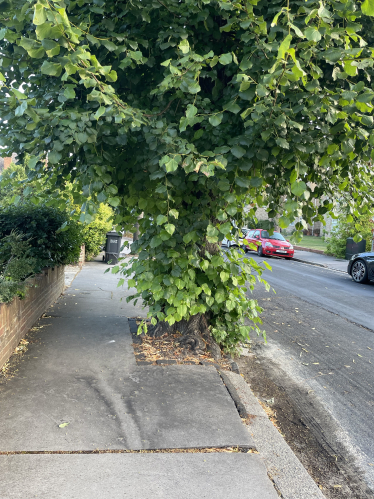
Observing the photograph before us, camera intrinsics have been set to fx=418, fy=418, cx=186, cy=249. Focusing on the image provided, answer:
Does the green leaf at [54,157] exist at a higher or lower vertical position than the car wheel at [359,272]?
higher

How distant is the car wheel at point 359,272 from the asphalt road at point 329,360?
2349mm

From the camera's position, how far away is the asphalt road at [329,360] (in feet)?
12.7

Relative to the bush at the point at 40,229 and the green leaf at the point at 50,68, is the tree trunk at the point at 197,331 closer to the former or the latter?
the bush at the point at 40,229

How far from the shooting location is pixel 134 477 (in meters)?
2.70

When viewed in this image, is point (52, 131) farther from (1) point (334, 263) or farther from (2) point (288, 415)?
(1) point (334, 263)

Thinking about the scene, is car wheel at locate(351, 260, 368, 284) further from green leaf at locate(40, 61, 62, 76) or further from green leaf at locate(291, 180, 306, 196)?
green leaf at locate(40, 61, 62, 76)

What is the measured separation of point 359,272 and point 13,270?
38.4 ft

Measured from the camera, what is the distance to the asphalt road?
3.88 meters

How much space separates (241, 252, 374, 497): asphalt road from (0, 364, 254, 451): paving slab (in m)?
1.00

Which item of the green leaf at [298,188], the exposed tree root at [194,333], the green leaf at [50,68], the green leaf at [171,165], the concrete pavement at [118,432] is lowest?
the concrete pavement at [118,432]

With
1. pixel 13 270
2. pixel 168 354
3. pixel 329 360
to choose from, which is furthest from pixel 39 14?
pixel 329 360

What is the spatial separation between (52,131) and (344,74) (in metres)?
2.37

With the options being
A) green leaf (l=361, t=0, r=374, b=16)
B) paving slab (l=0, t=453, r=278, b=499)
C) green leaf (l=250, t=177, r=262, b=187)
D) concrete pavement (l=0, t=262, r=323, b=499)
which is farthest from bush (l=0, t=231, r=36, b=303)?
green leaf (l=361, t=0, r=374, b=16)

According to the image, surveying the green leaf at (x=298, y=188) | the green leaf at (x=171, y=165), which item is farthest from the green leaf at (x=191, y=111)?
the green leaf at (x=298, y=188)
